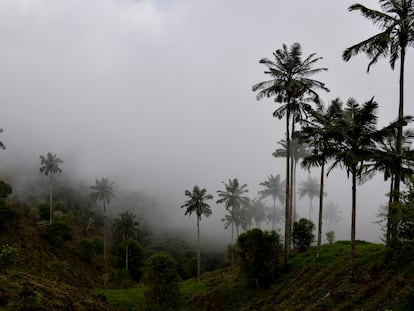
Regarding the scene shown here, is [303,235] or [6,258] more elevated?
[303,235]

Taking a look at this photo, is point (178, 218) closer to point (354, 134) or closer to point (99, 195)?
point (99, 195)

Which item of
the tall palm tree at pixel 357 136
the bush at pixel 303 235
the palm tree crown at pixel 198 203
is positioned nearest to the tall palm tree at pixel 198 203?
the palm tree crown at pixel 198 203

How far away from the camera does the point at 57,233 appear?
81062 millimetres

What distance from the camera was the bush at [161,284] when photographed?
4000cm

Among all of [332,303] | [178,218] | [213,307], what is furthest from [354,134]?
[178,218]

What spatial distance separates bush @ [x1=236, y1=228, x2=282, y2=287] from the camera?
4066cm

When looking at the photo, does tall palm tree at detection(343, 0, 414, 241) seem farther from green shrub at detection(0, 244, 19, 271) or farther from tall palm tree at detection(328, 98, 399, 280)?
green shrub at detection(0, 244, 19, 271)

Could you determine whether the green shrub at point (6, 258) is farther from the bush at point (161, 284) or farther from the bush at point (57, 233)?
the bush at point (57, 233)

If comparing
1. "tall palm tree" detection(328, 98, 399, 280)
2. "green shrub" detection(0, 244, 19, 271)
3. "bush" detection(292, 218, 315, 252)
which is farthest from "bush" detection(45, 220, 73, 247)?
"tall palm tree" detection(328, 98, 399, 280)

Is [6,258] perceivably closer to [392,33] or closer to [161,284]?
[161,284]

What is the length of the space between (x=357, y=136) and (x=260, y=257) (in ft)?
66.5

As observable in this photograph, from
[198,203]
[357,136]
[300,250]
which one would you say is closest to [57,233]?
[198,203]

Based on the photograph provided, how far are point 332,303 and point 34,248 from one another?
218 ft

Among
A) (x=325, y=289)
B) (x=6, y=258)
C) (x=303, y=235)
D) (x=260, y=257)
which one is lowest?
(x=325, y=289)
